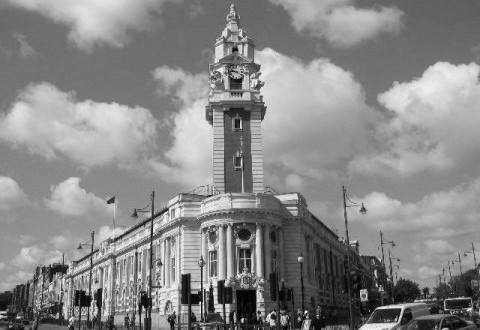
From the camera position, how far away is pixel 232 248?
55938 mm

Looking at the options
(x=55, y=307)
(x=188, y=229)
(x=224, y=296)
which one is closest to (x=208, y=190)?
(x=188, y=229)

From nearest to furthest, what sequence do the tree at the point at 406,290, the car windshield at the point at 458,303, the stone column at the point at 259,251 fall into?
1. the car windshield at the point at 458,303
2. the stone column at the point at 259,251
3. the tree at the point at 406,290

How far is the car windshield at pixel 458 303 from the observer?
50312 mm

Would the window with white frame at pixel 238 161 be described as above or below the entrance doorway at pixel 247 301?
above

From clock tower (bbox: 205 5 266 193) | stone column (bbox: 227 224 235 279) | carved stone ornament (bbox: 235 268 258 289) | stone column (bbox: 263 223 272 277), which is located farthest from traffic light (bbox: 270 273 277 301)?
clock tower (bbox: 205 5 266 193)

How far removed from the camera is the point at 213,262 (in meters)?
57.9

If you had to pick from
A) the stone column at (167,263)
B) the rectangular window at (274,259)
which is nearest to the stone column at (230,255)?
the rectangular window at (274,259)

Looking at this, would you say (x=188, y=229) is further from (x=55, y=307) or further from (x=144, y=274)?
(x=55, y=307)

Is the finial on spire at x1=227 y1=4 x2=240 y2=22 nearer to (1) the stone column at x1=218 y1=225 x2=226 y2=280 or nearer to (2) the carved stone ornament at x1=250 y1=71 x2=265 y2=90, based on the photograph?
(2) the carved stone ornament at x1=250 y1=71 x2=265 y2=90

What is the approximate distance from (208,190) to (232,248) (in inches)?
425

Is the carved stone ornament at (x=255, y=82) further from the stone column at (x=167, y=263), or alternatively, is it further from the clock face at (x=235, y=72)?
the stone column at (x=167, y=263)

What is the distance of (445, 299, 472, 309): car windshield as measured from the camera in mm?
50312

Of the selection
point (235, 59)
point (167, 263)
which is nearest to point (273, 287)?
point (167, 263)

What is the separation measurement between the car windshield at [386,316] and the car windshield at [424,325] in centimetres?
397
